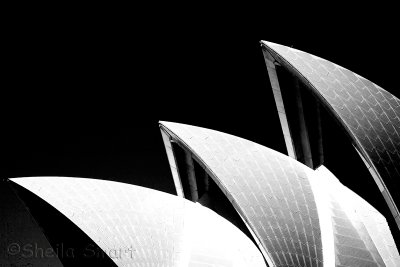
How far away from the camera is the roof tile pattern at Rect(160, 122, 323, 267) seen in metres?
12.4

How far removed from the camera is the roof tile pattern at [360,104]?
37.3ft

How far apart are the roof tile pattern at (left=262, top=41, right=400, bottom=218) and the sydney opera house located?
3cm

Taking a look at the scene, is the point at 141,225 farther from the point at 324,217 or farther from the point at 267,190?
the point at 324,217

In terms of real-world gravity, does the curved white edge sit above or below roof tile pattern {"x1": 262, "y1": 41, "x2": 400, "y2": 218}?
below

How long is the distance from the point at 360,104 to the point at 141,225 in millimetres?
7070

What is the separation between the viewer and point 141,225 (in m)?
13.6

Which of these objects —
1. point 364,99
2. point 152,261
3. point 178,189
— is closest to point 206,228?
point 152,261

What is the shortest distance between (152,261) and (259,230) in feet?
10.4

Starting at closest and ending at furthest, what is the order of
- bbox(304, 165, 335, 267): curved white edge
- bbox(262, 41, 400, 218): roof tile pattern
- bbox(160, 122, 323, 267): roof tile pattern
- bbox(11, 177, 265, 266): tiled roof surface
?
bbox(262, 41, 400, 218): roof tile pattern
bbox(304, 165, 335, 267): curved white edge
bbox(160, 122, 323, 267): roof tile pattern
bbox(11, 177, 265, 266): tiled roof surface

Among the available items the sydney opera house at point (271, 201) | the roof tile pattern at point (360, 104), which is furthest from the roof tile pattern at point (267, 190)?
the roof tile pattern at point (360, 104)

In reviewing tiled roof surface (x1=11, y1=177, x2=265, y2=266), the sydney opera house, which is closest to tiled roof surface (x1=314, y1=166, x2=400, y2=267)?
the sydney opera house

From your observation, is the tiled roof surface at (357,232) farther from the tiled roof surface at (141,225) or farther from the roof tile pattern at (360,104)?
the tiled roof surface at (141,225)

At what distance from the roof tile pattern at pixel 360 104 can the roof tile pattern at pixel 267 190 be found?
2.54 meters

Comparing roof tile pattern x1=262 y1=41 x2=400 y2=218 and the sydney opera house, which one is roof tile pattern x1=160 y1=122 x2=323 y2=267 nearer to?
the sydney opera house
